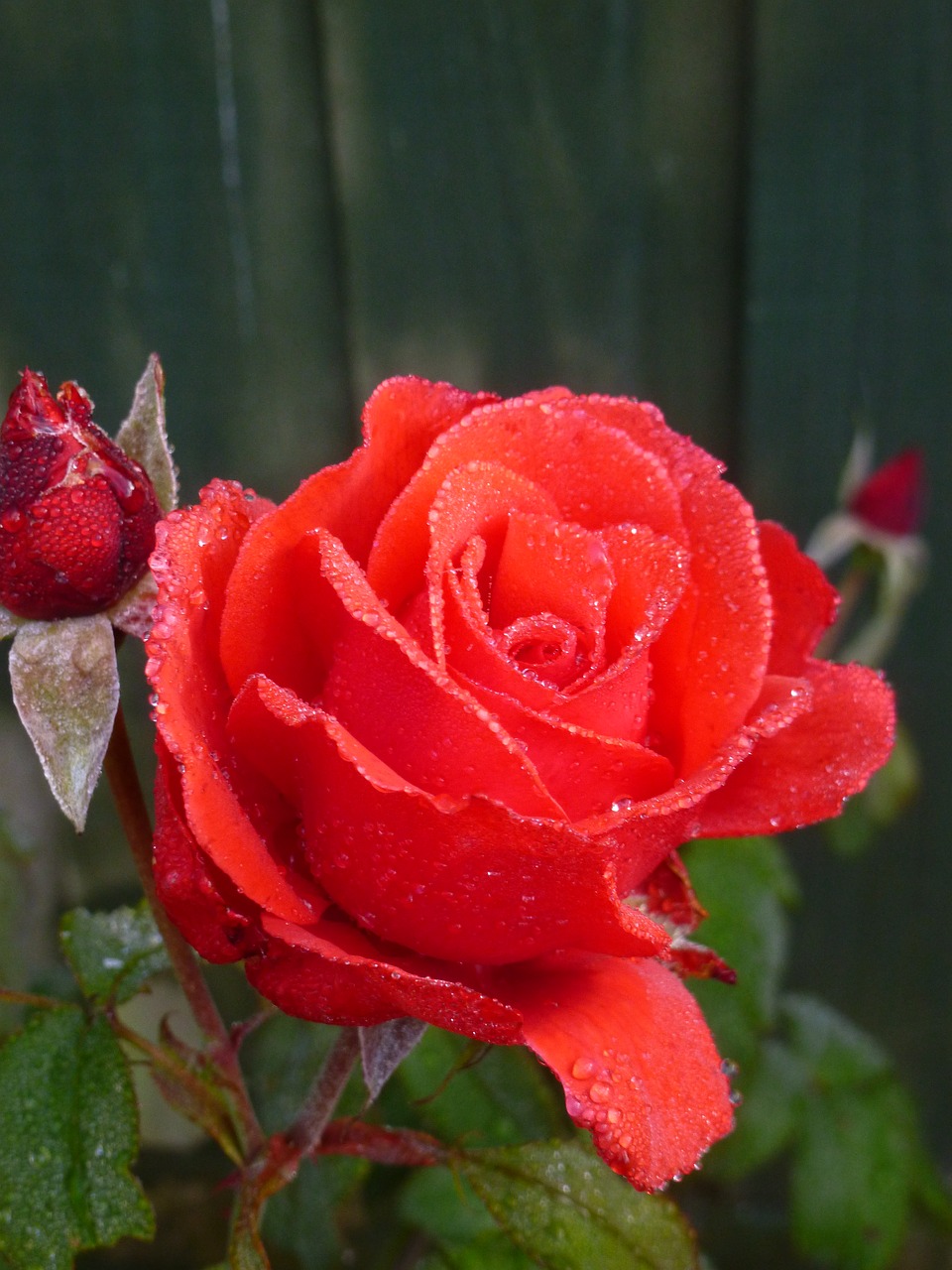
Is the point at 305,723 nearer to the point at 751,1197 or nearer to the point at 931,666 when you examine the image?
the point at 931,666

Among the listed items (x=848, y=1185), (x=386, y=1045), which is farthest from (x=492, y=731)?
(x=848, y=1185)

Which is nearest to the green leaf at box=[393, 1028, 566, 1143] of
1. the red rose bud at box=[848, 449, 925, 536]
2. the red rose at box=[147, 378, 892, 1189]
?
the red rose at box=[147, 378, 892, 1189]

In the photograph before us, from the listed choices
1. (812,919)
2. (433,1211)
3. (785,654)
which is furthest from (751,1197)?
(785,654)

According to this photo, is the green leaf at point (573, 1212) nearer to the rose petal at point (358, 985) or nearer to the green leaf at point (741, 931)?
the rose petal at point (358, 985)


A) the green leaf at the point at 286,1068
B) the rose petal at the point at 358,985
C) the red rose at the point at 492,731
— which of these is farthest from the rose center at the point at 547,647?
the green leaf at the point at 286,1068

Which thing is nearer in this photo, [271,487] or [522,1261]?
[522,1261]

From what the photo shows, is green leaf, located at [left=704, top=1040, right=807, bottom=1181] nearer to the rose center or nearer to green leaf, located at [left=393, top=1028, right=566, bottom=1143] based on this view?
green leaf, located at [left=393, top=1028, right=566, bottom=1143]
